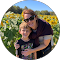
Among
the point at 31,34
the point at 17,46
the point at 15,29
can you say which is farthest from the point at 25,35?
the point at 15,29

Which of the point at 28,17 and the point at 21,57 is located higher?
the point at 28,17

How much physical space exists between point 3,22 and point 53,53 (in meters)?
1.92

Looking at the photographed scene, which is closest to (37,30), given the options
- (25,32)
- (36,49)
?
(25,32)

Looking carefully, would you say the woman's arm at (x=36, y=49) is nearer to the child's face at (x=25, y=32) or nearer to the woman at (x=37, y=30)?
the woman at (x=37, y=30)

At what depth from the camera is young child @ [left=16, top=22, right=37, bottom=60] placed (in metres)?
1.38

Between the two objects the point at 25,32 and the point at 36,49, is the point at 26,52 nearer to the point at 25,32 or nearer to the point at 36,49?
the point at 36,49

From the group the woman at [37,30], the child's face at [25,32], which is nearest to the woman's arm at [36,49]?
the woman at [37,30]

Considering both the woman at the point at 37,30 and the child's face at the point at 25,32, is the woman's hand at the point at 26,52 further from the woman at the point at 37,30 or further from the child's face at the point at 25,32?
the child's face at the point at 25,32

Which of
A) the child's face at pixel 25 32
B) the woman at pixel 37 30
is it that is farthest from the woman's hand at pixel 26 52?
the child's face at pixel 25 32

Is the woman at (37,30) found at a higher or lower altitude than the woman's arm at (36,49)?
higher

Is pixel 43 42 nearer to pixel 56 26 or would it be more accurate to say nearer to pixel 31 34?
pixel 31 34

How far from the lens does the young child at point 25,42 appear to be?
1.38 metres

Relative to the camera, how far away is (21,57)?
1.54 m

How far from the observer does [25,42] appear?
1.46m
